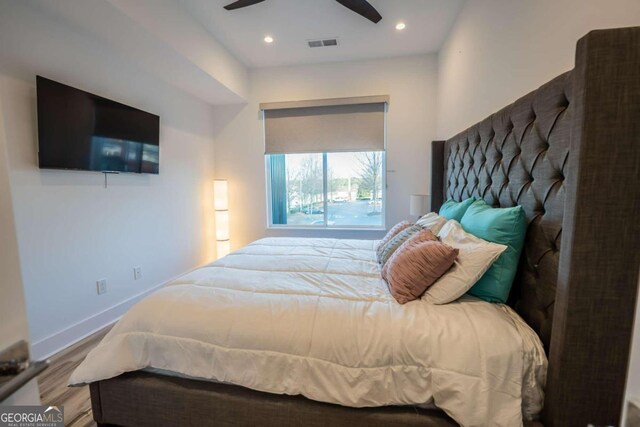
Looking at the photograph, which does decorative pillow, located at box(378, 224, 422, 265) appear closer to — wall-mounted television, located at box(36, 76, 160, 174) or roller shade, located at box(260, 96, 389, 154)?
roller shade, located at box(260, 96, 389, 154)

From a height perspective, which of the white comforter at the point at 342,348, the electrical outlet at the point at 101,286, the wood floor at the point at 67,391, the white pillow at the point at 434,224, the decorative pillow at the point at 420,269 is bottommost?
the wood floor at the point at 67,391

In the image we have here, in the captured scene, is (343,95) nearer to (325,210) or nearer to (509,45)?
(325,210)

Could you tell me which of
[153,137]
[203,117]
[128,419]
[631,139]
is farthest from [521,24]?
[203,117]

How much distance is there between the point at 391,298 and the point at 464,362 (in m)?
0.39

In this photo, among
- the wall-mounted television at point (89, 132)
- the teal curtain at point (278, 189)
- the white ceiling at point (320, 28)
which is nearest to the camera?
the wall-mounted television at point (89, 132)

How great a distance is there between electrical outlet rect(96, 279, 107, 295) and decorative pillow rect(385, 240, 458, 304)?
253 cm

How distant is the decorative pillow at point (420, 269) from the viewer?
123cm

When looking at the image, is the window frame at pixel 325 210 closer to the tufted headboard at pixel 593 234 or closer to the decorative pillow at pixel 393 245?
the decorative pillow at pixel 393 245

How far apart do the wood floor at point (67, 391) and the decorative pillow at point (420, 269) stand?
1762 millimetres

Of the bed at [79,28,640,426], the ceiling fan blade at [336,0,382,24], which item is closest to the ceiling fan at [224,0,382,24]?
the ceiling fan blade at [336,0,382,24]

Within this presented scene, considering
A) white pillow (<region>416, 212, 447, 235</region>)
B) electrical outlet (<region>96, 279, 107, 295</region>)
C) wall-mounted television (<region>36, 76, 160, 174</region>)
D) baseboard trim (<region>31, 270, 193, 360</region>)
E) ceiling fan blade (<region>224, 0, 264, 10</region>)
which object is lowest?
baseboard trim (<region>31, 270, 193, 360</region>)

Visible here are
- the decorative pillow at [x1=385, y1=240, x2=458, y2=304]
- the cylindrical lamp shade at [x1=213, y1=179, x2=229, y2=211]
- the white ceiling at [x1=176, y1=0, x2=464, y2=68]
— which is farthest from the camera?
the cylindrical lamp shade at [x1=213, y1=179, x2=229, y2=211]

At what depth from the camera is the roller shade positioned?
3.62m

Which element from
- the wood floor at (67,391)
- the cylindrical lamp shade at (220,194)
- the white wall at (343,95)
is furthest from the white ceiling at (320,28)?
the wood floor at (67,391)
